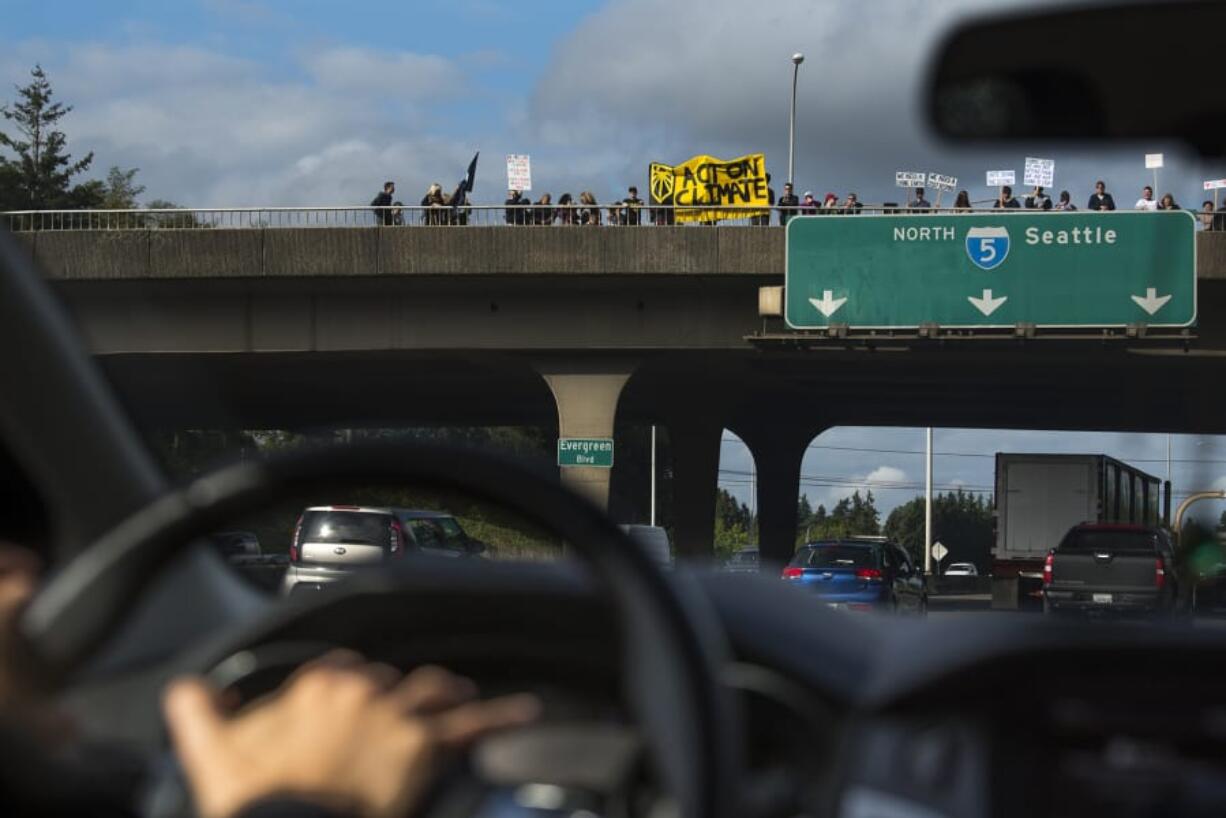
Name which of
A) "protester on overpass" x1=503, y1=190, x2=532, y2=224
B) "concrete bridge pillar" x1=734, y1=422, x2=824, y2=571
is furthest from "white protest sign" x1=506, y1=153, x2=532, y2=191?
"concrete bridge pillar" x1=734, y1=422, x2=824, y2=571

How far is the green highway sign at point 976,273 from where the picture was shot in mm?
35812

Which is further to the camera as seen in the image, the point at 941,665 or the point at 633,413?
the point at 633,413

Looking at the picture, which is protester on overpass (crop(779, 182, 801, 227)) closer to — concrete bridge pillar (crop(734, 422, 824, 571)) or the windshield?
the windshield

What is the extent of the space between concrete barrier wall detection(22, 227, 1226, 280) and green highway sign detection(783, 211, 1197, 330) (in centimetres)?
174

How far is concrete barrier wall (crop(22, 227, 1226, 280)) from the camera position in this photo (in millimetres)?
38344

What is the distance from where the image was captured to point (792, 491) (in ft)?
210

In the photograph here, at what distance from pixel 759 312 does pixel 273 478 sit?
37.8 meters

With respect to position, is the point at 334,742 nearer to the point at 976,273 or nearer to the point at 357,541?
the point at 357,541

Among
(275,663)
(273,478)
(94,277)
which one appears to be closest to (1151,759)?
(275,663)

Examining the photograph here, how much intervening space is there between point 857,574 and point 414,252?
43.4ft

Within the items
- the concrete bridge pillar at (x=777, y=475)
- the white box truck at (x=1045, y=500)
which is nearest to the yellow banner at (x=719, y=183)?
the white box truck at (x=1045, y=500)

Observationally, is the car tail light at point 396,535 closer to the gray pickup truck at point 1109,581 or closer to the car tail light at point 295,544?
the car tail light at point 295,544

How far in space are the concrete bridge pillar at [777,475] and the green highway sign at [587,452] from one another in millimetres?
24324

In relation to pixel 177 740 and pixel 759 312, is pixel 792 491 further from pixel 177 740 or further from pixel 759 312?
pixel 177 740
